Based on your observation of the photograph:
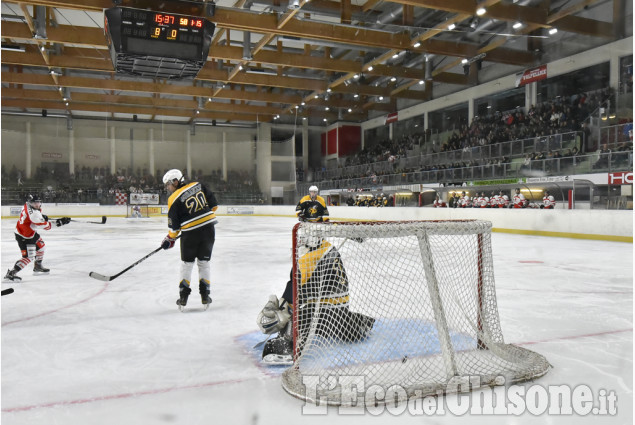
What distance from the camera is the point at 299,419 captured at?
2.06 meters

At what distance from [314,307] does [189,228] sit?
1.81 metres

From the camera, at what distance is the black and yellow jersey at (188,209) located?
4133 mm

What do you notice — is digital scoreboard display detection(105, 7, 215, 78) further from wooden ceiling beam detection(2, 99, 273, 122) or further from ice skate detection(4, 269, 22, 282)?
wooden ceiling beam detection(2, 99, 273, 122)

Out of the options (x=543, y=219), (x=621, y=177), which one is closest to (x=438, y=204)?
(x=543, y=219)

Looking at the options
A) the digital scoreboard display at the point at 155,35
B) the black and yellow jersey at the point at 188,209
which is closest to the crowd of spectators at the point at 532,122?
the digital scoreboard display at the point at 155,35

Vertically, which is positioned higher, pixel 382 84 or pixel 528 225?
pixel 382 84

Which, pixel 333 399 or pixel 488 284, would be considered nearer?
pixel 333 399

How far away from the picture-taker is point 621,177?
1170 cm

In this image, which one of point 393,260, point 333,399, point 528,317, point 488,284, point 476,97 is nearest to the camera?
point 333,399

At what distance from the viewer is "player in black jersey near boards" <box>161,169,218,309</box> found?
13.6 ft

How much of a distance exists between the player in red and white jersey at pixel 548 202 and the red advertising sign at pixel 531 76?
285 inches

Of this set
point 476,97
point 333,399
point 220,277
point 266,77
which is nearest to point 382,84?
Result: point 476,97

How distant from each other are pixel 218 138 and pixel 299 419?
A: 30748mm

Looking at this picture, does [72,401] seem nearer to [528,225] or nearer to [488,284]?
[488,284]
